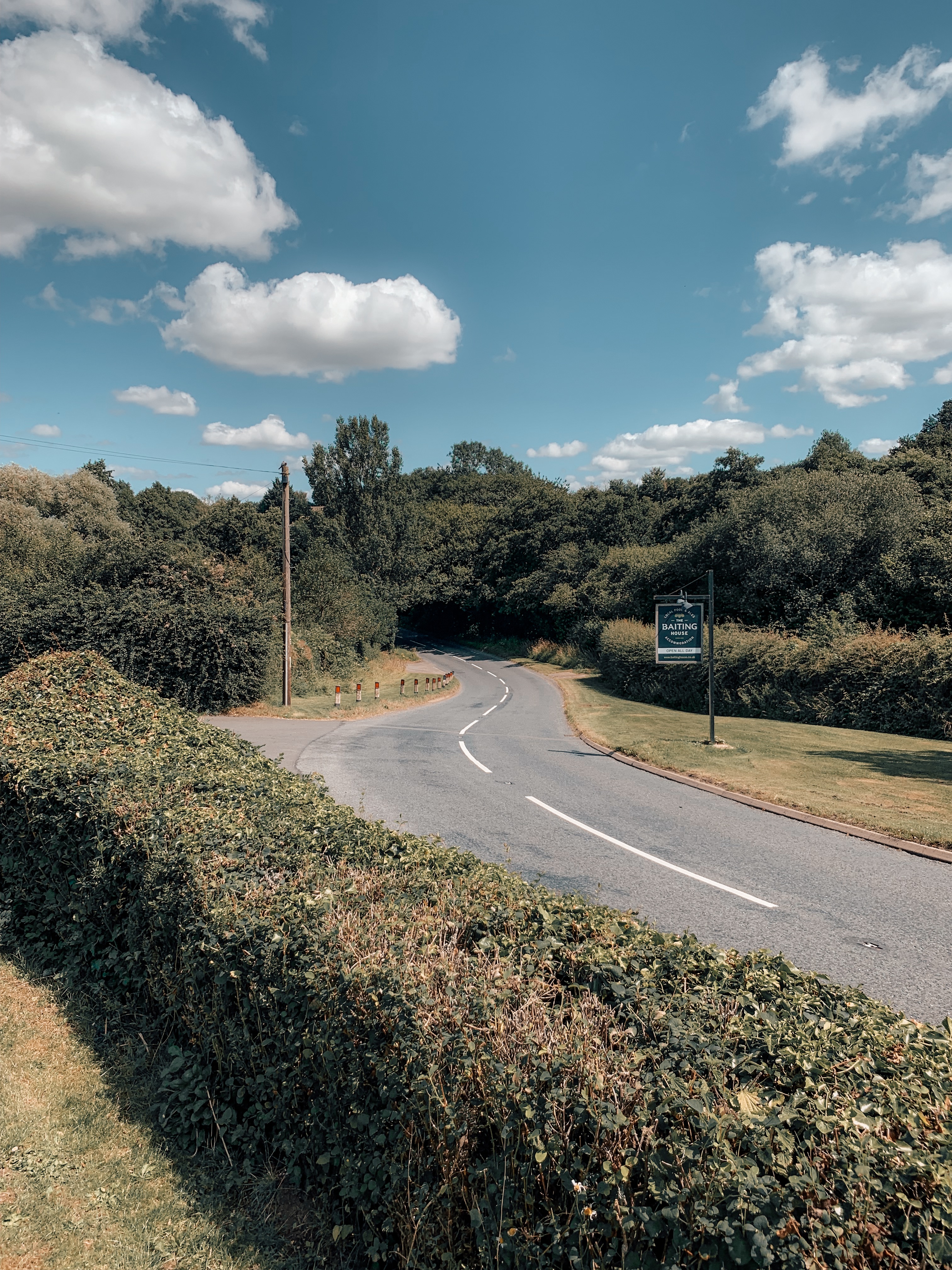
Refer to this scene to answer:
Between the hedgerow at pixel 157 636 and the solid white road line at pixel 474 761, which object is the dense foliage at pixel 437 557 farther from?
the solid white road line at pixel 474 761

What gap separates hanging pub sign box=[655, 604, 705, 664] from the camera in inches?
739

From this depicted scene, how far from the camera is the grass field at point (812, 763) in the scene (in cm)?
1116

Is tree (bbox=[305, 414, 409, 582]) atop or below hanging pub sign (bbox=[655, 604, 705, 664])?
atop

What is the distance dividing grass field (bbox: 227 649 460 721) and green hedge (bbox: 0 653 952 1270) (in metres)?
20.7

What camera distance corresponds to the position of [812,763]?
15758mm

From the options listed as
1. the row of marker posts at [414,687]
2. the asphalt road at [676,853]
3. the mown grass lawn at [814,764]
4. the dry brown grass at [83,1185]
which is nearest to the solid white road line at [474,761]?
the asphalt road at [676,853]

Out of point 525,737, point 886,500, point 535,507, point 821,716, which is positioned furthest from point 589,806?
point 535,507

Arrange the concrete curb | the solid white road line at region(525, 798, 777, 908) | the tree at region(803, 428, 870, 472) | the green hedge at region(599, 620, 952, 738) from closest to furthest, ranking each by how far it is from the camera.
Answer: the solid white road line at region(525, 798, 777, 908)
the concrete curb
the green hedge at region(599, 620, 952, 738)
the tree at region(803, 428, 870, 472)

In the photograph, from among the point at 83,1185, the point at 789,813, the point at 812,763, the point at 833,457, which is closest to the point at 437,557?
the point at 833,457

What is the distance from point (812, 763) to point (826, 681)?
34.4 ft

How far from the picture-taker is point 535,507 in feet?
225

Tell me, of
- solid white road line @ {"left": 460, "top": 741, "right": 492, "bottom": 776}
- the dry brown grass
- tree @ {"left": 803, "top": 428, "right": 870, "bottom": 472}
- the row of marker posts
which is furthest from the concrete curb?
tree @ {"left": 803, "top": 428, "right": 870, "bottom": 472}

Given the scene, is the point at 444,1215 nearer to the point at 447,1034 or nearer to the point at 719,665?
the point at 447,1034

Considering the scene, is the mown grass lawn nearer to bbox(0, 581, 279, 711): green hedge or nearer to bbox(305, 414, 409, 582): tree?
bbox(0, 581, 279, 711): green hedge
